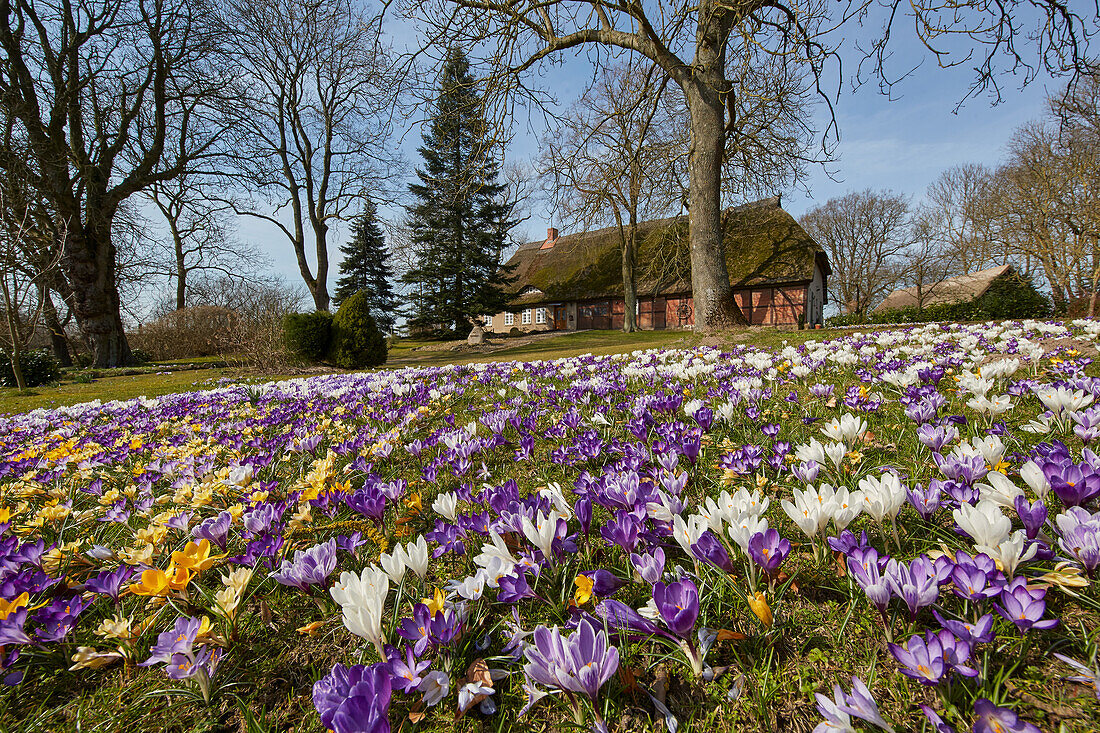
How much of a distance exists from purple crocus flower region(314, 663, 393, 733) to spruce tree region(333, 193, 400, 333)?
132 feet

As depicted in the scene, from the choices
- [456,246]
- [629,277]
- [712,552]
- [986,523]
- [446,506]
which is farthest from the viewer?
[456,246]

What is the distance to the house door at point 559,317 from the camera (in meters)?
40.6

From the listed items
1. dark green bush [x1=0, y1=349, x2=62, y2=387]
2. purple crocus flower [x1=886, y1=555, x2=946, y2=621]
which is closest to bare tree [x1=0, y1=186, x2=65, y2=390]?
dark green bush [x1=0, y1=349, x2=62, y2=387]

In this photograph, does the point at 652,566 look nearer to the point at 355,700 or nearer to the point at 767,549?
the point at 767,549

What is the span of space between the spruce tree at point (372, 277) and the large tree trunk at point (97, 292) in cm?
1878

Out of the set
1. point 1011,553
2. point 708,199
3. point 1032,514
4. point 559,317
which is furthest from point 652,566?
point 559,317

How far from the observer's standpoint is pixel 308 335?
53.0 feet

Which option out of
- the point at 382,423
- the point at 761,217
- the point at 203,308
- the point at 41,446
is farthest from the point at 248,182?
the point at 761,217

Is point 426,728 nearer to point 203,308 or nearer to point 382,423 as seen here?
point 382,423

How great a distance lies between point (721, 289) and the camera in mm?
9688

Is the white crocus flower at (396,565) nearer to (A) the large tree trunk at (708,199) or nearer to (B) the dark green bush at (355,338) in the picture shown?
(A) the large tree trunk at (708,199)

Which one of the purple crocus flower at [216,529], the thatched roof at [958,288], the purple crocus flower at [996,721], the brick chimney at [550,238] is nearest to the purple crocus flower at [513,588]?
the purple crocus flower at [996,721]

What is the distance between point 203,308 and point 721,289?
29.9 metres

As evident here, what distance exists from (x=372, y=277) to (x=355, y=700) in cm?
4208
